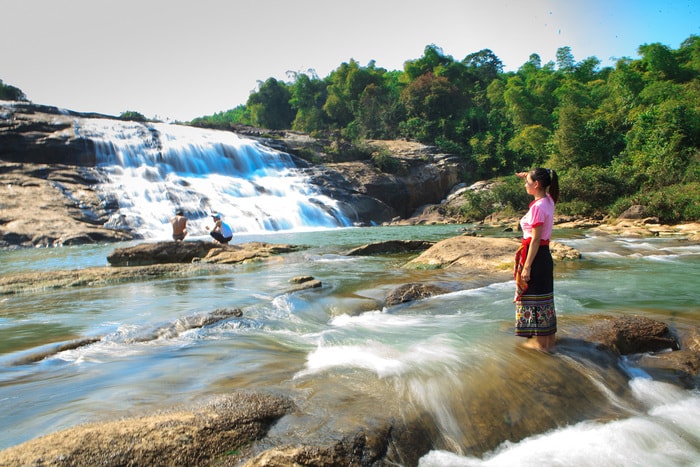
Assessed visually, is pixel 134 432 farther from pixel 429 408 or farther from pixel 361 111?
pixel 361 111

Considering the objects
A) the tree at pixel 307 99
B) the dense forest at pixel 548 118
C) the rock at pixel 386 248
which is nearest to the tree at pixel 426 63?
the dense forest at pixel 548 118

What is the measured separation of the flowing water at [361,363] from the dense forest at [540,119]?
16772 mm

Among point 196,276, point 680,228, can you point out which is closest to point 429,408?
point 196,276

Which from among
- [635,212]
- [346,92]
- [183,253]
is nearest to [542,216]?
[183,253]

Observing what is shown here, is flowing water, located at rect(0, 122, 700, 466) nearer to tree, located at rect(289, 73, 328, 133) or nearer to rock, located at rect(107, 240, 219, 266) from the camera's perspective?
rock, located at rect(107, 240, 219, 266)

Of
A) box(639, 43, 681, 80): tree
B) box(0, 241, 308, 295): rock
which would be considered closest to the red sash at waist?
box(0, 241, 308, 295): rock

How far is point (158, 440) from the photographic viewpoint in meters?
2.29

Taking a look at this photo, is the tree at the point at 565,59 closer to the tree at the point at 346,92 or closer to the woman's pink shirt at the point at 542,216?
A: the tree at the point at 346,92

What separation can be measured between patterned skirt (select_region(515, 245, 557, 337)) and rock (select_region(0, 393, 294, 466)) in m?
2.34

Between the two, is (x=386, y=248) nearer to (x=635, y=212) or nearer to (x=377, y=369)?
(x=377, y=369)

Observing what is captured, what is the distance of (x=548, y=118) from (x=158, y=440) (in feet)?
173

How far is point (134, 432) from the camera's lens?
7.66 ft

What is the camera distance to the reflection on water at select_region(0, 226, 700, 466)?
2.86 metres

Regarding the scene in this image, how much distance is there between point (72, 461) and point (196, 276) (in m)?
7.88
